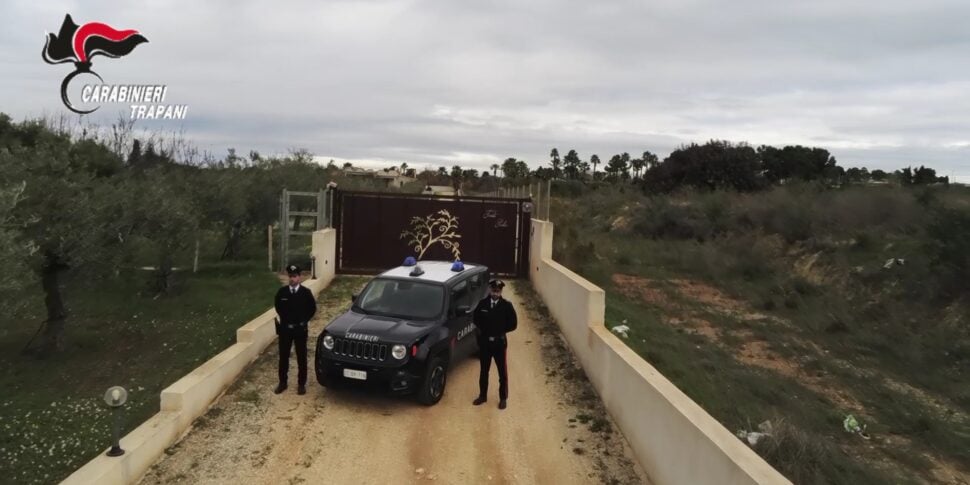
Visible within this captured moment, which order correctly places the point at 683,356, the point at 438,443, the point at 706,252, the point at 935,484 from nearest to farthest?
the point at 438,443 < the point at 935,484 < the point at 683,356 < the point at 706,252

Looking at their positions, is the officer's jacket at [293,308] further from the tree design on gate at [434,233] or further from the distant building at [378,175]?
the distant building at [378,175]

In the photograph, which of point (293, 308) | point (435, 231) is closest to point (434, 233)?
point (435, 231)

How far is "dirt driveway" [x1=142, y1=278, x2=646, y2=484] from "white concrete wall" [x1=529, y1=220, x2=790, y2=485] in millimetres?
308

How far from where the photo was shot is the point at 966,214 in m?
19.4

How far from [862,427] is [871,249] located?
14588mm

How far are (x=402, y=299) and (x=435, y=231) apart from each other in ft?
31.3

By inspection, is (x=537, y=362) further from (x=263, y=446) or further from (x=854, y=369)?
(x=854, y=369)

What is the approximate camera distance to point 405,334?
856cm

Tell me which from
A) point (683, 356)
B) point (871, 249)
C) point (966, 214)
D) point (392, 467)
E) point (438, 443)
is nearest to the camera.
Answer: point (392, 467)

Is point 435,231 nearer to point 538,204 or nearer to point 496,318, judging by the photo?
point 538,204

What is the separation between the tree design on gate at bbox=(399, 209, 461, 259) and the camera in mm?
18953

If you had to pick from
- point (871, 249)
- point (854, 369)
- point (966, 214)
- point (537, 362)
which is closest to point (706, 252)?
point (871, 249)

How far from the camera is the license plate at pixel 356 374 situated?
27.6 ft

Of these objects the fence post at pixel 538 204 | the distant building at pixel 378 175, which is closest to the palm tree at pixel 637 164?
the distant building at pixel 378 175
